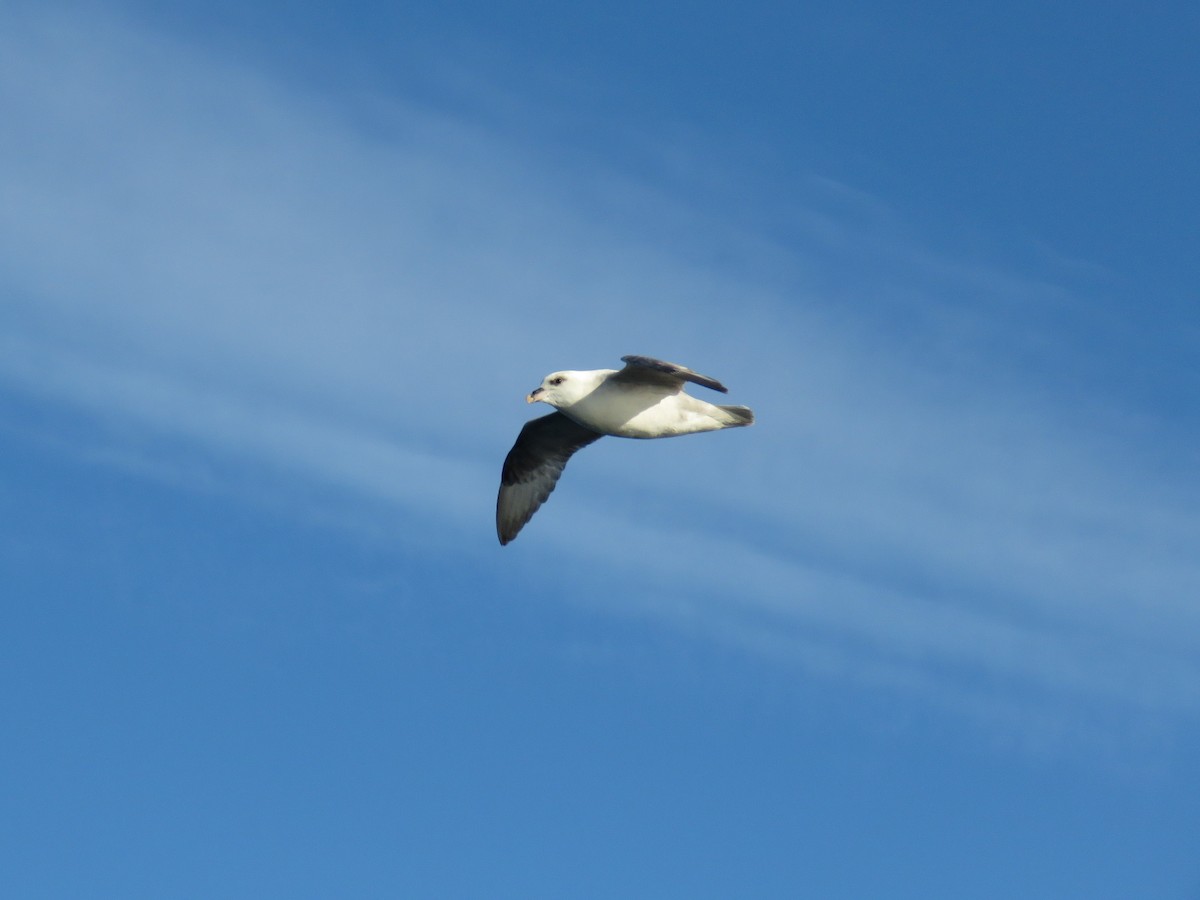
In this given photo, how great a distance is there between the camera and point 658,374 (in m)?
17.3

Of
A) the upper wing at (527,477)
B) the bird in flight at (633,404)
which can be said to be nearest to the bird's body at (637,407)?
the bird in flight at (633,404)

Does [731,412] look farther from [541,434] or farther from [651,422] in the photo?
[541,434]

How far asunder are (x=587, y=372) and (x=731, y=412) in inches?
71.6

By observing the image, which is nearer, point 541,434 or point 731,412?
point 731,412

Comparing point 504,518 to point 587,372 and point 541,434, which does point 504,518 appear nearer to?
point 541,434

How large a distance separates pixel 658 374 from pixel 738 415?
133 cm

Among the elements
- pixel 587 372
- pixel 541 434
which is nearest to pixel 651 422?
pixel 587 372

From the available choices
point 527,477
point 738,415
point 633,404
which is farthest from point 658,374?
point 527,477

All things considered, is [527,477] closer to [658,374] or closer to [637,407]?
[637,407]

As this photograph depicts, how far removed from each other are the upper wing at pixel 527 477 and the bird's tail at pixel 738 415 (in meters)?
3.00

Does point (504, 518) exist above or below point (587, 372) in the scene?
below

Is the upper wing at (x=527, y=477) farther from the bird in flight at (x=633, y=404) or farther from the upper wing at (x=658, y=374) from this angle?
the upper wing at (x=658, y=374)

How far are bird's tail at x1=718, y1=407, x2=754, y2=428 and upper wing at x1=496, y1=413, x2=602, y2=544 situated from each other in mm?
3004

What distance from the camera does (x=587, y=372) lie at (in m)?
17.9
